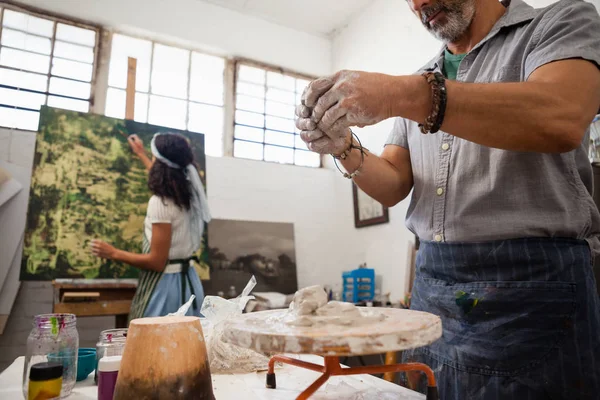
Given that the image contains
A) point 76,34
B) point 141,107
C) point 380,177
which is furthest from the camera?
point 141,107

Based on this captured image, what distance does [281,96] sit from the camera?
4.95 metres

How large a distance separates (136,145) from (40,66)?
1.30m

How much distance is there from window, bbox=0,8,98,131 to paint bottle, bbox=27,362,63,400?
348cm

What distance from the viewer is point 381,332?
53 centimetres

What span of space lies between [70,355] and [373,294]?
3295mm

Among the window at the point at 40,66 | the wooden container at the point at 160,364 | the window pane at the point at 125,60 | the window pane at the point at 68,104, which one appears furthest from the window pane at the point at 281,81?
the wooden container at the point at 160,364

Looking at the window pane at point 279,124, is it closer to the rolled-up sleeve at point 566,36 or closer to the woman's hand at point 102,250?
the woman's hand at point 102,250

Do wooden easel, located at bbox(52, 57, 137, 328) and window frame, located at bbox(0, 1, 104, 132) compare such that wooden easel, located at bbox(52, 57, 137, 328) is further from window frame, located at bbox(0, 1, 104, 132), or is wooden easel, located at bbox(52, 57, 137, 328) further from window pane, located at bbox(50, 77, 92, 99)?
window pane, located at bbox(50, 77, 92, 99)

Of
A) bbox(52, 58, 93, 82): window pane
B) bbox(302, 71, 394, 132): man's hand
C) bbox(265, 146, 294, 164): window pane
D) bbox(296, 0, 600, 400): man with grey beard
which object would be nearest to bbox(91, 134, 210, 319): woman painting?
bbox(52, 58, 93, 82): window pane

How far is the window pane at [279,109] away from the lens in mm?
4852

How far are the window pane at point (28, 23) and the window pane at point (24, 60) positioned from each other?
0.24 meters

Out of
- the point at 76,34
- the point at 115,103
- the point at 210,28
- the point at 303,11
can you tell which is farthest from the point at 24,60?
the point at 303,11

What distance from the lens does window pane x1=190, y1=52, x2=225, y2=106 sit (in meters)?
4.46

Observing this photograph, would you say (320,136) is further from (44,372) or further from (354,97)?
(44,372)
